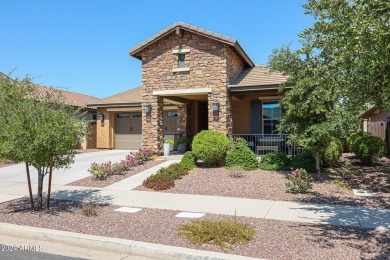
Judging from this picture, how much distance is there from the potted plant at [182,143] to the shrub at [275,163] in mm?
6606

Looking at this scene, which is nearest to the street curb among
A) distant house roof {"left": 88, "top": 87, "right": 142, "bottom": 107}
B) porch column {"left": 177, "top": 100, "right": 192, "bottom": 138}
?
porch column {"left": 177, "top": 100, "right": 192, "bottom": 138}

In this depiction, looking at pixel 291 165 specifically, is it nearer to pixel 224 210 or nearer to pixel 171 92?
pixel 224 210

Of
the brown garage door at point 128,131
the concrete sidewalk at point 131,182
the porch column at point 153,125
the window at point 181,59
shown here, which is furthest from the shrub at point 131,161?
the brown garage door at point 128,131

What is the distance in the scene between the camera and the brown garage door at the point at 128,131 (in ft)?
68.5

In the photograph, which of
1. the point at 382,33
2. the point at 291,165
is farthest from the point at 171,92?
the point at 382,33

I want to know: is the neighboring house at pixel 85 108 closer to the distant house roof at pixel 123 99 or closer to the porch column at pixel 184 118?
the distant house roof at pixel 123 99

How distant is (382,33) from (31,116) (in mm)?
6632

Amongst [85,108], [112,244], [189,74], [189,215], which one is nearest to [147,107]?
[189,74]

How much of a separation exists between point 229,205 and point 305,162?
→ 4.96m

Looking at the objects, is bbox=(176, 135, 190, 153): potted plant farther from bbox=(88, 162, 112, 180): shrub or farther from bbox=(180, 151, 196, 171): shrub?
bbox=(88, 162, 112, 180): shrub

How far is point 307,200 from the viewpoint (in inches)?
308

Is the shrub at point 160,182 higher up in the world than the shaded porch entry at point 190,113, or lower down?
lower down

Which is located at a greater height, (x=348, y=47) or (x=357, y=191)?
(x=348, y=47)

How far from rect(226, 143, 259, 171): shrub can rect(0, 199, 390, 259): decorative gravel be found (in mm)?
5668
